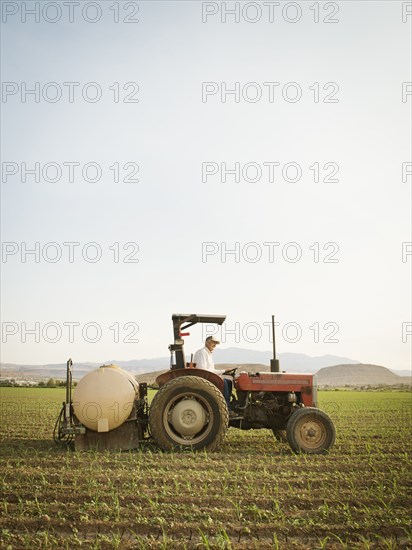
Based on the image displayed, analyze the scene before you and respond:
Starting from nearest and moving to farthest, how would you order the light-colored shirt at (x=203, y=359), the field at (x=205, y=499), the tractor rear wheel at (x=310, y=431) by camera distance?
the field at (x=205, y=499), the tractor rear wheel at (x=310, y=431), the light-colored shirt at (x=203, y=359)

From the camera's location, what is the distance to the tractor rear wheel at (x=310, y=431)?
357 inches

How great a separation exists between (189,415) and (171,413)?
0.31 metres

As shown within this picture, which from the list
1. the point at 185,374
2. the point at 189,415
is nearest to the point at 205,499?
the point at 189,415

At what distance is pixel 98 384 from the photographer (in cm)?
915

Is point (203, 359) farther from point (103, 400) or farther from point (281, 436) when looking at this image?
point (281, 436)

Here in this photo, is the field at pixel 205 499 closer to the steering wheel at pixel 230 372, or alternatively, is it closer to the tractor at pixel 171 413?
the tractor at pixel 171 413

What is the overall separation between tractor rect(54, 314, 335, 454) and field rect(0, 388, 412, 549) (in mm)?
352

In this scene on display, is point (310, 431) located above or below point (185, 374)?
below

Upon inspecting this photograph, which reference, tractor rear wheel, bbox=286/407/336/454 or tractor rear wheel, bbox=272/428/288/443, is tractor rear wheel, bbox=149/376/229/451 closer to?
tractor rear wheel, bbox=286/407/336/454

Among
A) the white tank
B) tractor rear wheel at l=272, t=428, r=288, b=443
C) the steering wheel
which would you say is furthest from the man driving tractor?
tractor rear wheel at l=272, t=428, r=288, b=443

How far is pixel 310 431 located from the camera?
9203 millimetres

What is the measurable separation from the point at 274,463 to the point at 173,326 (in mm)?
2901

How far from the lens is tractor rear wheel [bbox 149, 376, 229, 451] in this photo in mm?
8891

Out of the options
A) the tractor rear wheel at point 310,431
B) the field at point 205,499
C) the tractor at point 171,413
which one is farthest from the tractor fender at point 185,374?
the tractor rear wheel at point 310,431
